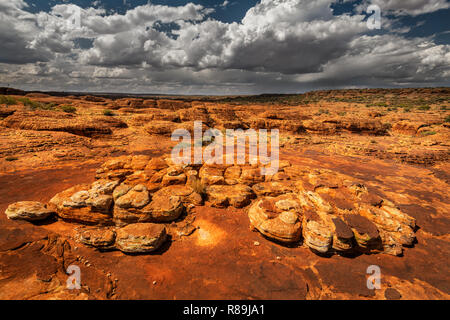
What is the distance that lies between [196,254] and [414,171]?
47.4 feet

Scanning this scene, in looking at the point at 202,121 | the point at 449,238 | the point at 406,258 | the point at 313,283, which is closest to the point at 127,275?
the point at 313,283

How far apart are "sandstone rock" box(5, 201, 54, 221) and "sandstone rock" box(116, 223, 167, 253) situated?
2.63 metres

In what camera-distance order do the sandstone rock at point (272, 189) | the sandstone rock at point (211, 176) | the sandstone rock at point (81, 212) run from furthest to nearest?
the sandstone rock at point (211, 176)
the sandstone rock at point (272, 189)
the sandstone rock at point (81, 212)

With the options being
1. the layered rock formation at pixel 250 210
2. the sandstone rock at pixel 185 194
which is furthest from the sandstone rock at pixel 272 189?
the sandstone rock at pixel 185 194

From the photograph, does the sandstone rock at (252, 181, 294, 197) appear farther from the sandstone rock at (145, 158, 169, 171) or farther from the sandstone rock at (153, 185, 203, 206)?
the sandstone rock at (145, 158, 169, 171)

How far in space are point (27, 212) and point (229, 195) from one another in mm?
6237

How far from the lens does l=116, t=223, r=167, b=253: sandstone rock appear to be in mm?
4695

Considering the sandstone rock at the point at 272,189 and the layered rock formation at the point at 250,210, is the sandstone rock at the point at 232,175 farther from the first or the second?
the sandstone rock at the point at 272,189

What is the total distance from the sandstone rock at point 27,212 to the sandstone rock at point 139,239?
8.62 ft

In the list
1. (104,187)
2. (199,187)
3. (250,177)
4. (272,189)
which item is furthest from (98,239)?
(272,189)

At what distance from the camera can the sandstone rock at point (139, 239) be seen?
4.70 metres

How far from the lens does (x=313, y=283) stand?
4148 mm

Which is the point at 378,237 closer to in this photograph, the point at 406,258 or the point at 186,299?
the point at 406,258
